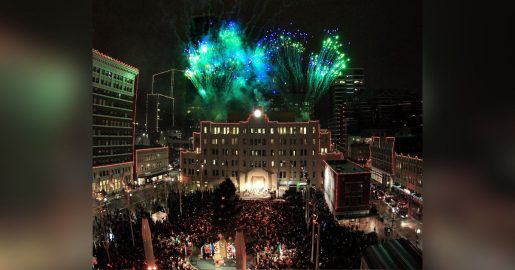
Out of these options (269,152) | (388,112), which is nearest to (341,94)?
(388,112)

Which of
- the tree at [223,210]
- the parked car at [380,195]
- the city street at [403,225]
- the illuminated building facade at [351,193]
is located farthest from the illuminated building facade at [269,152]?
the tree at [223,210]

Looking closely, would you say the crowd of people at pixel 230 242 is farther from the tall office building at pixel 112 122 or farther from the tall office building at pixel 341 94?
the tall office building at pixel 341 94

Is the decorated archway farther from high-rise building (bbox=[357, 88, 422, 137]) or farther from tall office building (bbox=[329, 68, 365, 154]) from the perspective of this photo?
tall office building (bbox=[329, 68, 365, 154])

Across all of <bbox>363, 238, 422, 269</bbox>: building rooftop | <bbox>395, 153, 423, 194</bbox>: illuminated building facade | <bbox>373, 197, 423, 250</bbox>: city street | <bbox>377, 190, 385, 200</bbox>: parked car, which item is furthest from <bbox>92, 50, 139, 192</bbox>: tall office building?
<bbox>363, 238, 422, 269</bbox>: building rooftop

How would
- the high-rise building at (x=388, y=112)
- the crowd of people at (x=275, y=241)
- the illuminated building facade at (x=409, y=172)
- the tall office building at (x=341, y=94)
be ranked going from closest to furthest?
the crowd of people at (x=275, y=241) < the illuminated building facade at (x=409, y=172) < the high-rise building at (x=388, y=112) < the tall office building at (x=341, y=94)

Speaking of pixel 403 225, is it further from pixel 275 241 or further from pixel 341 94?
pixel 341 94
